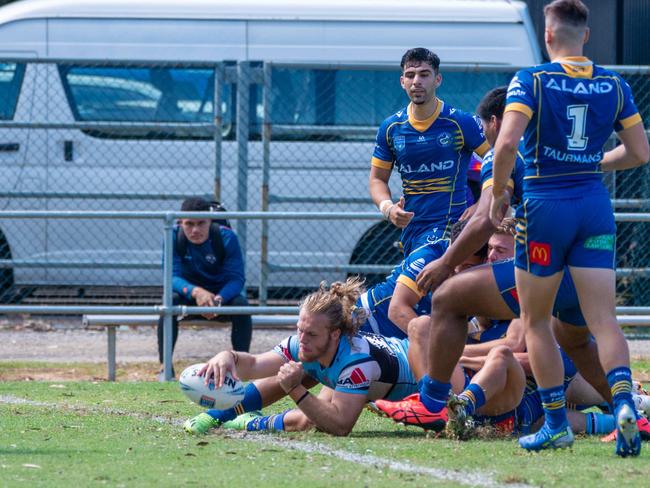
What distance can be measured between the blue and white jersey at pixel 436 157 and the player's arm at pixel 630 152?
183cm

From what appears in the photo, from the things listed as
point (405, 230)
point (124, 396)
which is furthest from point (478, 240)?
point (124, 396)

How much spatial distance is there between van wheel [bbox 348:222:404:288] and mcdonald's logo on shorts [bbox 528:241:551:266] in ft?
20.9

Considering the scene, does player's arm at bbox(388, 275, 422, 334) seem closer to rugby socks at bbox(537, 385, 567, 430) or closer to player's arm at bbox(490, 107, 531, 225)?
rugby socks at bbox(537, 385, 567, 430)

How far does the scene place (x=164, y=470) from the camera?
4949mm

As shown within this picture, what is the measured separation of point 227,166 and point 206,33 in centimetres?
139

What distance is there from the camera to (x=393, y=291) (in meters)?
7.28

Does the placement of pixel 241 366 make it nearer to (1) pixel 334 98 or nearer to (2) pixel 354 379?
(2) pixel 354 379

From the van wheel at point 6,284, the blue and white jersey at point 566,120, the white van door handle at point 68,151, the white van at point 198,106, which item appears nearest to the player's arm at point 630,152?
the blue and white jersey at point 566,120

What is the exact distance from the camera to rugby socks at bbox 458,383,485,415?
5.82 meters

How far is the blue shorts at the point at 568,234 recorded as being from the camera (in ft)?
17.4

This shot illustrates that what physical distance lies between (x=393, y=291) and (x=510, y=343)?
0.89 metres

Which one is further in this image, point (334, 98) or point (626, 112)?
point (334, 98)

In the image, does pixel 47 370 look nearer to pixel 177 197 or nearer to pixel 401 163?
pixel 177 197

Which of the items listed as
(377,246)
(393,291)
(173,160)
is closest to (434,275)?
(393,291)
